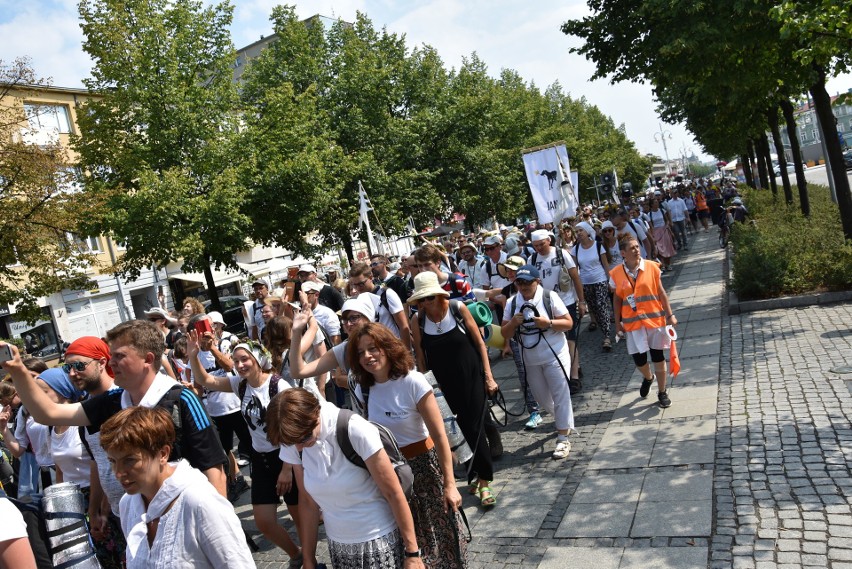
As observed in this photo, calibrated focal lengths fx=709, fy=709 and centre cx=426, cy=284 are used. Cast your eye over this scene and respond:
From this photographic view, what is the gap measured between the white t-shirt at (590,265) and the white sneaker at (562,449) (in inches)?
179

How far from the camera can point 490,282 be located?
10.5 m

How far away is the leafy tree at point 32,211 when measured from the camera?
49.9 ft

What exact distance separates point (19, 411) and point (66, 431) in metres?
1.75

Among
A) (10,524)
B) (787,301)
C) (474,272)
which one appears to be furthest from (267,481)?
(787,301)

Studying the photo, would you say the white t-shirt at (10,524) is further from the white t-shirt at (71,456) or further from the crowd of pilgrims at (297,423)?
the white t-shirt at (71,456)

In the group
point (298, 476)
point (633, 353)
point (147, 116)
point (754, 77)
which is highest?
point (147, 116)

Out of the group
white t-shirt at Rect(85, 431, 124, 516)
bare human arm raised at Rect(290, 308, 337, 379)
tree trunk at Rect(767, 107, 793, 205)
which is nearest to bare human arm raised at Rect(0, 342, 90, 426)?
white t-shirt at Rect(85, 431, 124, 516)

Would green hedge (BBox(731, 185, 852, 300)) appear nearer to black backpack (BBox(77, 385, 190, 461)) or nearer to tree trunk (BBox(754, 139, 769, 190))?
black backpack (BBox(77, 385, 190, 461))

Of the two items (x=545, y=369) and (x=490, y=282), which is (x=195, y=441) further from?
(x=490, y=282)

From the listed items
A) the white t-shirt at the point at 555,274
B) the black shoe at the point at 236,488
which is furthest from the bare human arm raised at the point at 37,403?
the white t-shirt at the point at 555,274

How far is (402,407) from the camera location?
407cm

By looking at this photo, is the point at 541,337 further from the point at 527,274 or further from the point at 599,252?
the point at 599,252

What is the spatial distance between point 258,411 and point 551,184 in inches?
437

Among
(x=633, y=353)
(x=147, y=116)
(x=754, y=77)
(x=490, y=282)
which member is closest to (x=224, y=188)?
(x=147, y=116)
